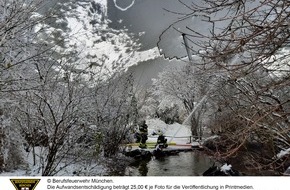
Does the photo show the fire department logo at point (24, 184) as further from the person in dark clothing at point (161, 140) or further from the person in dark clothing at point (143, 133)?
the person in dark clothing at point (143, 133)

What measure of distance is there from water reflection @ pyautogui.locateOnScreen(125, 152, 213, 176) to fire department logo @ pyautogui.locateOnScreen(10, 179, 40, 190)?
2.43 m

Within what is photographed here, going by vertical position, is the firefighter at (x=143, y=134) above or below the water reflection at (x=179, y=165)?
above

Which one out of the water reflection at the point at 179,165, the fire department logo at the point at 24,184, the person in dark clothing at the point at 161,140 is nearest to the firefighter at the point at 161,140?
the person in dark clothing at the point at 161,140

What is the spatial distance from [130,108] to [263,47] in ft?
15.9

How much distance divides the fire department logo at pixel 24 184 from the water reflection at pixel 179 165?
243 centimetres

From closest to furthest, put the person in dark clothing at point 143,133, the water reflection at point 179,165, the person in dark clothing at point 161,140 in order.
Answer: the water reflection at point 179,165, the person in dark clothing at point 161,140, the person in dark clothing at point 143,133

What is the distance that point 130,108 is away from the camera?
20.3ft

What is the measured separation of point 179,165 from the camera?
4.91 metres

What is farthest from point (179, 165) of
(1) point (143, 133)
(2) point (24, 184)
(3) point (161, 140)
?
(2) point (24, 184)

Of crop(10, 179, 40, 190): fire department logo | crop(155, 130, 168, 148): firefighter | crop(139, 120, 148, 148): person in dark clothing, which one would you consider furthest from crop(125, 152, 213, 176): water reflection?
crop(10, 179, 40, 190): fire department logo

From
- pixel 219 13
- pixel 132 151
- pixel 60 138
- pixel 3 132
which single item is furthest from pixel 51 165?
pixel 132 151

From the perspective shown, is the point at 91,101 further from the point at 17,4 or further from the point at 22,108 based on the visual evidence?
the point at 17,4

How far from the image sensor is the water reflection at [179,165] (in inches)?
171

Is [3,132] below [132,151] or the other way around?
the other way around
